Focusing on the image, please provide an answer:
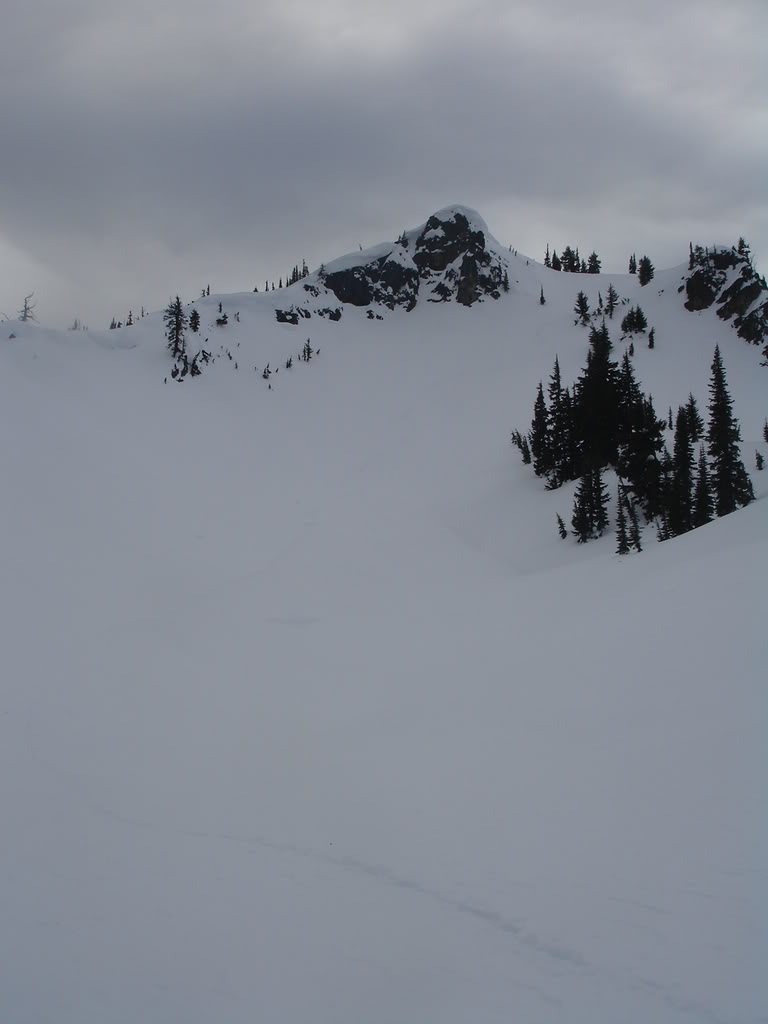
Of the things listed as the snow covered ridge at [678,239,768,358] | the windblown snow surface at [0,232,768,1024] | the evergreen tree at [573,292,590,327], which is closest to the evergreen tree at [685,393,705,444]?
the windblown snow surface at [0,232,768,1024]

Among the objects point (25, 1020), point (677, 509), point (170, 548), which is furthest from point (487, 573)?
point (25, 1020)

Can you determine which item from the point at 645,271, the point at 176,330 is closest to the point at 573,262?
the point at 645,271

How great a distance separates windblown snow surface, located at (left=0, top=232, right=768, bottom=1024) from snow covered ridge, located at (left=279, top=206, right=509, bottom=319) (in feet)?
197

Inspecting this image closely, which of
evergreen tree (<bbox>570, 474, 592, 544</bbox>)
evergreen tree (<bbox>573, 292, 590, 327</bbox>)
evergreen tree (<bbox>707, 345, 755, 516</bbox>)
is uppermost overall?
evergreen tree (<bbox>573, 292, 590, 327</bbox>)

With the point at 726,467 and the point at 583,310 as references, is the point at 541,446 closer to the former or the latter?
the point at 726,467

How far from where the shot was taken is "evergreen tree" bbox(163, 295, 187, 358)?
185 feet

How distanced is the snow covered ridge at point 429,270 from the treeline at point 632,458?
146ft

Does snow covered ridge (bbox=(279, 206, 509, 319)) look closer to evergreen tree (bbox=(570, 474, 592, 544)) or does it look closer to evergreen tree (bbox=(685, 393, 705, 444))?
evergreen tree (bbox=(685, 393, 705, 444))

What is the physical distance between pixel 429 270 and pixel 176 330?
142 feet

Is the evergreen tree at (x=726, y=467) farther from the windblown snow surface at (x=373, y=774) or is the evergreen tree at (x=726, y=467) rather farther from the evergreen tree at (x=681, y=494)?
the windblown snow surface at (x=373, y=774)

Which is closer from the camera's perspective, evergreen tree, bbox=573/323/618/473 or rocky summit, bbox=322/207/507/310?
evergreen tree, bbox=573/323/618/473

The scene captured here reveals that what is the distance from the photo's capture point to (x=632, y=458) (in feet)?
101

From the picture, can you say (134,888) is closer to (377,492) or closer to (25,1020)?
(25,1020)

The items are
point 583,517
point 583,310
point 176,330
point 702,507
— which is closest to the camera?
point 702,507
